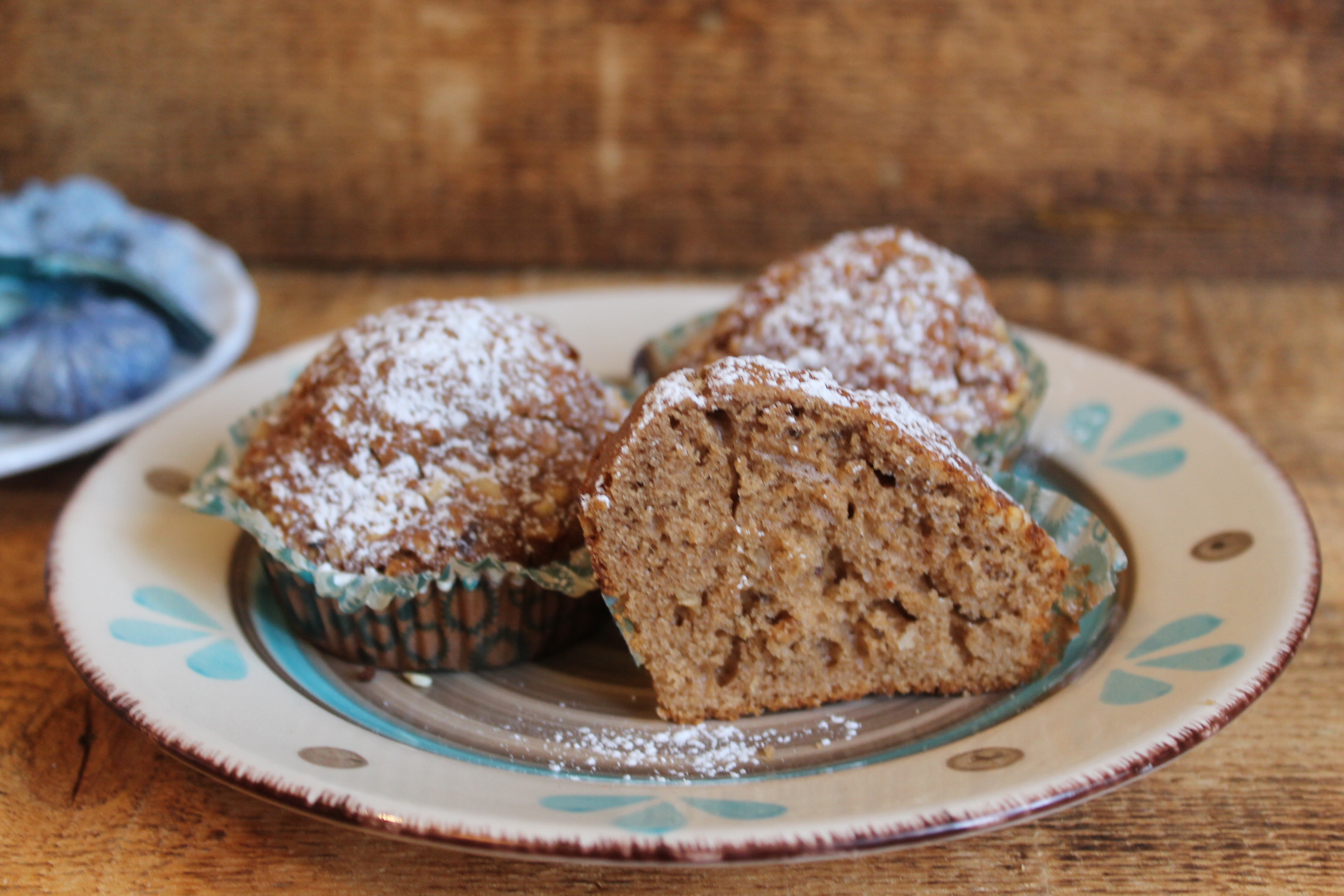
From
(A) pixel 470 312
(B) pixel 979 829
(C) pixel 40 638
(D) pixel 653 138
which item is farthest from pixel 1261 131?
(C) pixel 40 638

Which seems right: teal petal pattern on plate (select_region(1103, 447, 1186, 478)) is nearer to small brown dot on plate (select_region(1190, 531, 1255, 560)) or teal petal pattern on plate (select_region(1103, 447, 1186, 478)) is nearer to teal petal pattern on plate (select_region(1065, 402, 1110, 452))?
teal petal pattern on plate (select_region(1065, 402, 1110, 452))

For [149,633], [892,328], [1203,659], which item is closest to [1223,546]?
[1203,659]

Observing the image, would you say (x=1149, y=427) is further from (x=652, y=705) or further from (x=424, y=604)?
(x=424, y=604)

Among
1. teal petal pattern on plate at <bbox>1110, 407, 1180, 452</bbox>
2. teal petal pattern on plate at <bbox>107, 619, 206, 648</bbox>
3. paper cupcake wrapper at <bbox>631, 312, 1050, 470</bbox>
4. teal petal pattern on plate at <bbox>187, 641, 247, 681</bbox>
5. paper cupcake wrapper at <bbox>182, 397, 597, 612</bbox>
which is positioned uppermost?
paper cupcake wrapper at <bbox>631, 312, 1050, 470</bbox>

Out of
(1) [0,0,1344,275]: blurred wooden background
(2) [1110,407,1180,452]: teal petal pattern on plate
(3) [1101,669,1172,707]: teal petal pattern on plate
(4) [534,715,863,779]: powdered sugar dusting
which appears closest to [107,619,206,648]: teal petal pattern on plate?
(4) [534,715,863,779]: powdered sugar dusting

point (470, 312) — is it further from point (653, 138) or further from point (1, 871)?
point (653, 138)

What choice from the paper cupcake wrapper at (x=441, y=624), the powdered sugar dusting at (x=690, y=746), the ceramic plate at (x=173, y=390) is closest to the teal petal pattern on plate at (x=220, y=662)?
the paper cupcake wrapper at (x=441, y=624)
